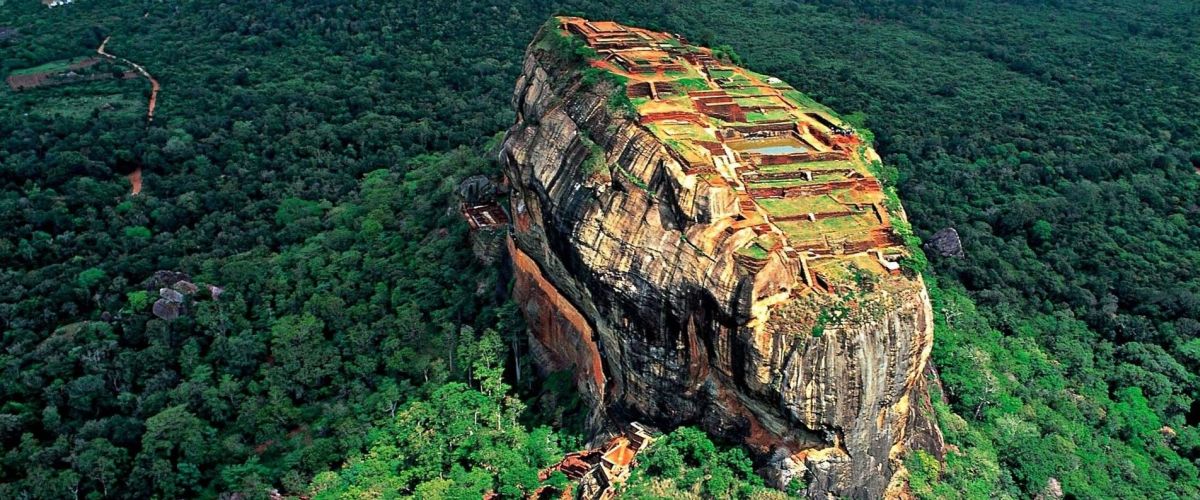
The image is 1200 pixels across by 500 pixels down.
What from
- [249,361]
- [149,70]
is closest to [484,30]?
[149,70]

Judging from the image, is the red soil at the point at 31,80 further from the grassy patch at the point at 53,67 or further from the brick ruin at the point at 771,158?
the brick ruin at the point at 771,158

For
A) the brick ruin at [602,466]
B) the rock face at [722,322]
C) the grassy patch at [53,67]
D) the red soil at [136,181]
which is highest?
the rock face at [722,322]

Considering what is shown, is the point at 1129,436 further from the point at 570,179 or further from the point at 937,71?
the point at 937,71

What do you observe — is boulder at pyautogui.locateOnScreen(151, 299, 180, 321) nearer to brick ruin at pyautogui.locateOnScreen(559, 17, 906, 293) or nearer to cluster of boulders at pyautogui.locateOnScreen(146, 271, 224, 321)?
cluster of boulders at pyautogui.locateOnScreen(146, 271, 224, 321)

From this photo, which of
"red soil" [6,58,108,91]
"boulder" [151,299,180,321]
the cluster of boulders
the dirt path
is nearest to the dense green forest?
the cluster of boulders

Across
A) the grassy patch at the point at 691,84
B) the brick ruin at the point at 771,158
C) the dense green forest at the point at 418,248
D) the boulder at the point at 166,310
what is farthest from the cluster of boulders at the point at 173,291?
the grassy patch at the point at 691,84

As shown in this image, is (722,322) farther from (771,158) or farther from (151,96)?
(151,96)
